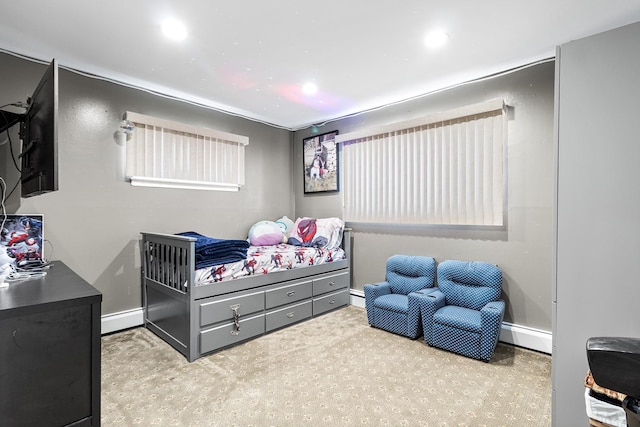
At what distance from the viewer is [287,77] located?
9.39ft

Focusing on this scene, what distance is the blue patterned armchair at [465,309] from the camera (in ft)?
7.68

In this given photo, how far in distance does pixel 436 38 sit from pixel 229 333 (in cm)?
283

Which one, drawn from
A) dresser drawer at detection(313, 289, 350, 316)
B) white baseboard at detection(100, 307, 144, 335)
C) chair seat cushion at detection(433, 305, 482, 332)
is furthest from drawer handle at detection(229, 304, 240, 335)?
chair seat cushion at detection(433, 305, 482, 332)

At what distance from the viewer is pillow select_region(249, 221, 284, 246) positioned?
375cm

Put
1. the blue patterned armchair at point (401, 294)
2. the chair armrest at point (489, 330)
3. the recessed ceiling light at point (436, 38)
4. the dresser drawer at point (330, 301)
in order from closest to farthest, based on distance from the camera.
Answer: the recessed ceiling light at point (436, 38), the chair armrest at point (489, 330), the blue patterned armchair at point (401, 294), the dresser drawer at point (330, 301)

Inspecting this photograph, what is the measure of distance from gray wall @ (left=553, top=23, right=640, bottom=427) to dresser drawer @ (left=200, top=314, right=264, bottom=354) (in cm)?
218

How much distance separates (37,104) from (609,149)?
9.41 feet

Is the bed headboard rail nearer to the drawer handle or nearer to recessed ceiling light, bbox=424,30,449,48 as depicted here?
the drawer handle

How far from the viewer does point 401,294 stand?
10.5ft

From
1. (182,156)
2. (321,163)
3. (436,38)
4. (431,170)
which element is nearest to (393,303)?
(431,170)

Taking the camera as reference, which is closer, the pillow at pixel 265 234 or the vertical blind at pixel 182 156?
the vertical blind at pixel 182 156

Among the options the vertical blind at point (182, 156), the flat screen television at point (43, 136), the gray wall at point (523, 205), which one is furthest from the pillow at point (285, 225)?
the flat screen television at point (43, 136)

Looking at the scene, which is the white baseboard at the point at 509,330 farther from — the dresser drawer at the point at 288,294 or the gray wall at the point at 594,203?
the gray wall at the point at 594,203

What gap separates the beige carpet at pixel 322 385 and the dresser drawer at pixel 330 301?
616 mm
